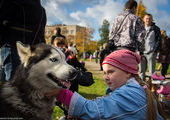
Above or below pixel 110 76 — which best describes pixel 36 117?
below

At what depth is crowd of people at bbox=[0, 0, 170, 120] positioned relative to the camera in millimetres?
2486

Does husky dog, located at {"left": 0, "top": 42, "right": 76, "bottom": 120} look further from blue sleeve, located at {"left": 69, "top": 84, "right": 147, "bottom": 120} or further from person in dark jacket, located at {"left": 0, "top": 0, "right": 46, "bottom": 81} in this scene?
person in dark jacket, located at {"left": 0, "top": 0, "right": 46, "bottom": 81}

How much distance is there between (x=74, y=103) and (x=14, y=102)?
0.55 meters

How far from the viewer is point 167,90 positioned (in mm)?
5688

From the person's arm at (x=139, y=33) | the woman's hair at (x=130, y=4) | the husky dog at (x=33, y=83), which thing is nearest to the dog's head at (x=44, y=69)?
the husky dog at (x=33, y=83)

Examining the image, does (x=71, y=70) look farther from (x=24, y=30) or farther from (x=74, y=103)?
(x=24, y=30)

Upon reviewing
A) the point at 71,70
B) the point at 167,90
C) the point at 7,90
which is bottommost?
the point at 167,90

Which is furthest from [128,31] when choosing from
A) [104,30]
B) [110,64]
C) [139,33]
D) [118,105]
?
[104,30]

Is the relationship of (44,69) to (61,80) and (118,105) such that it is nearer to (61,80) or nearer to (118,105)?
(61,80)

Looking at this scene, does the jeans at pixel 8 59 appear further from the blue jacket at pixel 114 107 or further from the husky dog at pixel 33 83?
the blue jacket at pixel 114 107

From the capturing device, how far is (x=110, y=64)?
9.29ft

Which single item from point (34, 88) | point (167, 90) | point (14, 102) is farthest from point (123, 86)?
point (167, 90)

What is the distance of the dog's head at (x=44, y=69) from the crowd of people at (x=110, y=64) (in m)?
0.10

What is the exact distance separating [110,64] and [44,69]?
2.28 feet
